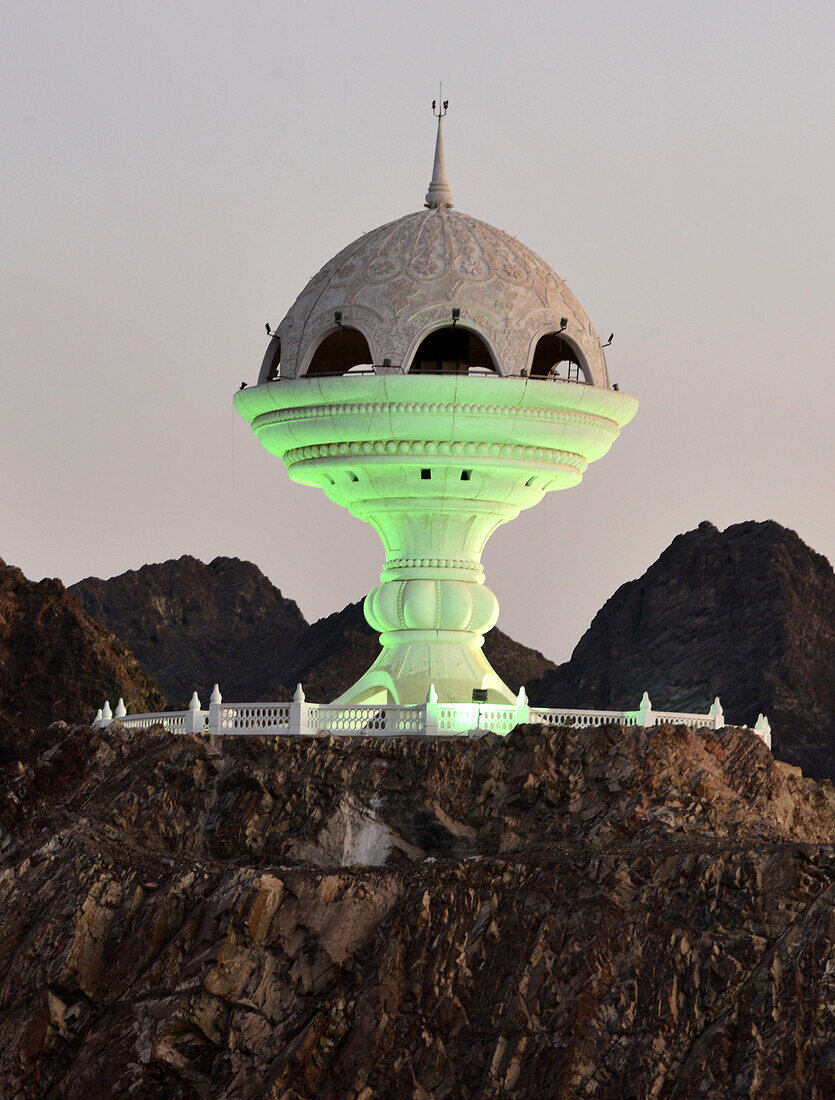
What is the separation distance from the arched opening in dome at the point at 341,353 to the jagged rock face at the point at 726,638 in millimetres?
25500

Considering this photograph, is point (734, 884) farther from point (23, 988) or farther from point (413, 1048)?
point (23, 988)

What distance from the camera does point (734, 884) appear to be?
117 feet

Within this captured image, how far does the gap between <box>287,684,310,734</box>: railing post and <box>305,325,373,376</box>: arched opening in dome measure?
7.29 metres

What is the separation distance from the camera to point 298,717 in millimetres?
40531

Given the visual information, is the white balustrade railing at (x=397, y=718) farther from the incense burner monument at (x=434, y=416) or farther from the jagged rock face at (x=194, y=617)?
the jagged rock face at (x=194, y=617)

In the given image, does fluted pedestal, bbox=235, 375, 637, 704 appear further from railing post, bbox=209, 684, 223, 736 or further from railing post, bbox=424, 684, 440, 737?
railing post, bbox=209, 684, 223, 736

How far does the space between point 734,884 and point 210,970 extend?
23.8 feet

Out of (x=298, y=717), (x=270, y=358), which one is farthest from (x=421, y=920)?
(x=270, y=358)

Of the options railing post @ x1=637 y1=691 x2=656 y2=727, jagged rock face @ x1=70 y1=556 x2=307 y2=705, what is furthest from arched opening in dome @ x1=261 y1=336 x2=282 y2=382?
jagged rock face @ x1=70 y1=556 x2=307 y2=705

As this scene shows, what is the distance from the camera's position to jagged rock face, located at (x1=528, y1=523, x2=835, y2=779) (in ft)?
239

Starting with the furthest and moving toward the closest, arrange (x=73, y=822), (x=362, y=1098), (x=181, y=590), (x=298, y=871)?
1. (x=181, y=590)
2. (x=73, y=822)
3. (x=298, y=871)
4. (x=362, y=1098)

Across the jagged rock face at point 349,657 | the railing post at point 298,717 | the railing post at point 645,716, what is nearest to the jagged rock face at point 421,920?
the railing post at point 298,717

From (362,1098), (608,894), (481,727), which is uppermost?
(481,727)

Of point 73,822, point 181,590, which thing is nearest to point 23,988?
point 73,822
